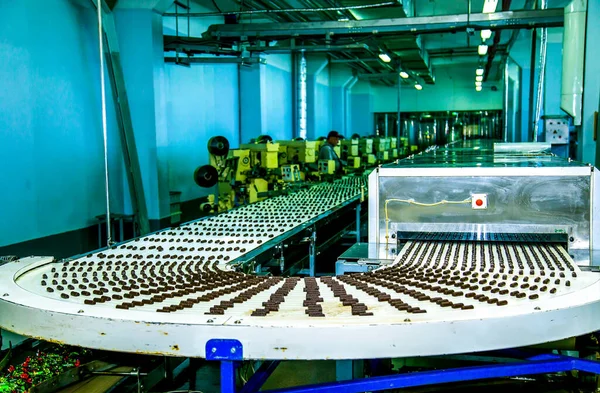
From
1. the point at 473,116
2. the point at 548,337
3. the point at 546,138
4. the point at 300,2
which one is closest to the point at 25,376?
the point at 548,337

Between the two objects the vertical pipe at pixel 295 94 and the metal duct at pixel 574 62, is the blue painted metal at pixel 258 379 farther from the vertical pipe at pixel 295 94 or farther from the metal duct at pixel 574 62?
the vertical pipe at pixel 295 94

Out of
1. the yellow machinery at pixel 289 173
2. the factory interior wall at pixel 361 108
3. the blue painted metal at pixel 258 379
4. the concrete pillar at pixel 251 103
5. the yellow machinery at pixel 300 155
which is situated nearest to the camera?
the blue painted metal at pixel 258 379

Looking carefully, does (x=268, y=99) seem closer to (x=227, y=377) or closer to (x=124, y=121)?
(x=124, y=121)

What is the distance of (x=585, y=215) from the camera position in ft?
10.3

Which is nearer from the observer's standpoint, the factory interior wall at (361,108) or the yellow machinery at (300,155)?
the yellow machinery at (300,155)

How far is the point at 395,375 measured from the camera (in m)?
2.08

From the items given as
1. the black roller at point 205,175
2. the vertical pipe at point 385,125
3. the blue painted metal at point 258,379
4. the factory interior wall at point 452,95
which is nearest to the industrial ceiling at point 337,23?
the black roller at point 205,175

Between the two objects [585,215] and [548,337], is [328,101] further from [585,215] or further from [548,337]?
[548,337]

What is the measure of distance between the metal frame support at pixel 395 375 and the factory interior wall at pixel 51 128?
5.53 meters

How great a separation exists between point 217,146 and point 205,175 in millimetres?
479

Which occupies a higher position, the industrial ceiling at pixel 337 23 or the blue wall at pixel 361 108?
the industrial ceiling at pixel 337 23

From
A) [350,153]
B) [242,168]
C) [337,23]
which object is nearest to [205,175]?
[242,168]

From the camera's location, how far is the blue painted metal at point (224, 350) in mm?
1827

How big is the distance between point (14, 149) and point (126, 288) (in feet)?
17.3
